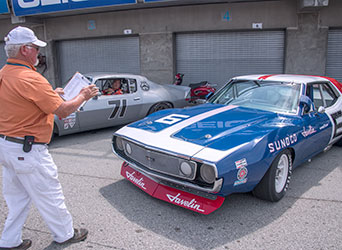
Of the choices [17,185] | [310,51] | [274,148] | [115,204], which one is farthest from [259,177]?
[310,51]

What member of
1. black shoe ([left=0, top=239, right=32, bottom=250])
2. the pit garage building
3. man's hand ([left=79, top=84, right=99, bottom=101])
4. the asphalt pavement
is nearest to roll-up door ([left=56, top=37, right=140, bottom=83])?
the pit garage building

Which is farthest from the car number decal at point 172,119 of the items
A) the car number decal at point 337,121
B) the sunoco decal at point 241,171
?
the car number decal at point 337,121

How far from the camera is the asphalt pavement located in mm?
2699

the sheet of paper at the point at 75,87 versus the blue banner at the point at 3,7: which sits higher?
the blue banner at the point at 3,7

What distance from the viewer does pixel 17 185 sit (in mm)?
2508

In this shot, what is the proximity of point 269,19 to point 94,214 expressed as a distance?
9.12 m

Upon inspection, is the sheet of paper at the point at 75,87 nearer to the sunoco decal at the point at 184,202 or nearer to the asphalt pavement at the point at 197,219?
the asphalt pavement at the point at 197,219

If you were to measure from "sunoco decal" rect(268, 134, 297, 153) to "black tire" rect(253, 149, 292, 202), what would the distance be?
0.09 m

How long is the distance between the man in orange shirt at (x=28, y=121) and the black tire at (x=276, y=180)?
2.07m

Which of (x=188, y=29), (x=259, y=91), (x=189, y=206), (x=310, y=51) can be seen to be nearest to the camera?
(x=189, y=206)

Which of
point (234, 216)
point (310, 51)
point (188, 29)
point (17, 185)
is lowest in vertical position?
point (234, 216)

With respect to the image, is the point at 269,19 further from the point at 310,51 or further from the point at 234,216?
the point at 234,216

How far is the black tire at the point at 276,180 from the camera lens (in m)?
3.25

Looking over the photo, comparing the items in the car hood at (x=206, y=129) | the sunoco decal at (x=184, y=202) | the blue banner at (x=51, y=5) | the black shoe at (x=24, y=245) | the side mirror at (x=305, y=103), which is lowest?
the black shoe at (x=24, y=245)
